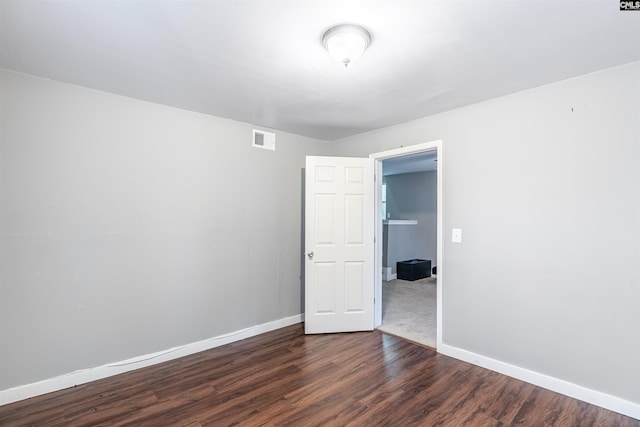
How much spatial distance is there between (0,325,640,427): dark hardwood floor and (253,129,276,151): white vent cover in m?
2.28

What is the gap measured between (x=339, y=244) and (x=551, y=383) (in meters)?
2.23

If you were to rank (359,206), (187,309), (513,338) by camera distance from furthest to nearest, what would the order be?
1. (359,206)
2. (187,309)
3. (513,338)

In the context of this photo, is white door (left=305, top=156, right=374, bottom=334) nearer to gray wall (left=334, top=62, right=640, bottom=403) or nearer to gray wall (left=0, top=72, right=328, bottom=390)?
gray wall (left=0, top=72, right=328, bottom=390)

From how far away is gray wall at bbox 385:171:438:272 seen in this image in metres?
7.08

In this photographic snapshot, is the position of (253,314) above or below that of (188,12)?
below

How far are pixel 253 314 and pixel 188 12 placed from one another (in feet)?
9.66

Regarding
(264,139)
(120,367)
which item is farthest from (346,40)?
(120,367)

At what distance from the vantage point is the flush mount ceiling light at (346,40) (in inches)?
66.7

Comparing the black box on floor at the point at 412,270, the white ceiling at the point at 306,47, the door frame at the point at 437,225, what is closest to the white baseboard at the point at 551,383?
the door frame at the point at 437,225

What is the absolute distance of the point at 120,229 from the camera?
8.73 ft

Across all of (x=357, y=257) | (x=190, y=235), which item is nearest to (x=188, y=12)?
(x=190, y=235)

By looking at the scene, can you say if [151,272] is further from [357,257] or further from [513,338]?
[513,338]

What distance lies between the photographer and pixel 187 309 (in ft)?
9.99

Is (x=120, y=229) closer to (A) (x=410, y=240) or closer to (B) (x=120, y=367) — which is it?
(B) (x=120, y=367)
